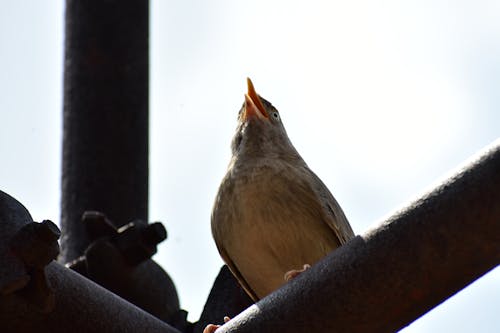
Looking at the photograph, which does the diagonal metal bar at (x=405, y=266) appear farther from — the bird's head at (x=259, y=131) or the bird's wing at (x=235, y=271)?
the bird's head at (x=259, y=131)

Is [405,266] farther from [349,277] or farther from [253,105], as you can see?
[253,105]

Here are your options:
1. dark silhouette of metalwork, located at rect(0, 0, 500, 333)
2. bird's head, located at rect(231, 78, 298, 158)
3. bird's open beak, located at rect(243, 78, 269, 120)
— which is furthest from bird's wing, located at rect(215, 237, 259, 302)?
dark silhouette of metalwork, located at rect(0, 0, 500, 333)

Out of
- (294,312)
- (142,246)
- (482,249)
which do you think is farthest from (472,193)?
(142,246)

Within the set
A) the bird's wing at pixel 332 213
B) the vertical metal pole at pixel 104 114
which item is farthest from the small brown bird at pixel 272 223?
the vertical metal pole at pixel 104 114

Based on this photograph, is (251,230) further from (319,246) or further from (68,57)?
(68,57)

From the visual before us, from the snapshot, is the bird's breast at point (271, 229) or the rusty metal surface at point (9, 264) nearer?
the rusty metal surface at point (9, 264)

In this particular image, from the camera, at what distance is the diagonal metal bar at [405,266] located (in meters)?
2.62

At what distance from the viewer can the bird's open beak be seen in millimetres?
6422

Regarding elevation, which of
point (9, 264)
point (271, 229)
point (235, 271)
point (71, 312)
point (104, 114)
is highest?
point (104, 114)

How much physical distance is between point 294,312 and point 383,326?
0.25 meters

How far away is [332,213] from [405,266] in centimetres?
277

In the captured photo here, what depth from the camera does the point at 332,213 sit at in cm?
552

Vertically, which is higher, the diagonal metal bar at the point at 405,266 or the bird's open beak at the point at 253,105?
the bird's open beak at the point at 253,105

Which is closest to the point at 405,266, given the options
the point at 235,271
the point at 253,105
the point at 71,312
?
the point at 71,312
